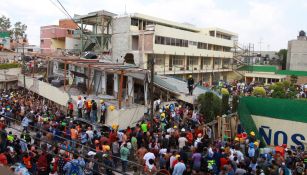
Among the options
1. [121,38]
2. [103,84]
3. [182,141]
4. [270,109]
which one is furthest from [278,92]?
[182,141]

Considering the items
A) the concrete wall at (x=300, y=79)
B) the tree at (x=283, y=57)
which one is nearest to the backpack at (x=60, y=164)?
the concrete wall at (x=300, y=79)

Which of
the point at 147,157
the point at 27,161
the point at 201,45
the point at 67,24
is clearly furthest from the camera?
the point at 67,24

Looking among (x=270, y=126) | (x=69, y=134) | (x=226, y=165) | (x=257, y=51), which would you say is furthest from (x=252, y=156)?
(x=257, y=51)

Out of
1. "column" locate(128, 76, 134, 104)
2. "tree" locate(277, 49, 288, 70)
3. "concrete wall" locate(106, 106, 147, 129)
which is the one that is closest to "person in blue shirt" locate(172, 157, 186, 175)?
"concrete wall" locate(106, 106, 147, 129)

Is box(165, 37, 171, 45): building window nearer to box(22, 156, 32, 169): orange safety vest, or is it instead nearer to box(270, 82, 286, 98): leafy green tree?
box(270, 82, 286, 98): leafy green tree

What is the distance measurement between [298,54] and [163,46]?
33.2 meters

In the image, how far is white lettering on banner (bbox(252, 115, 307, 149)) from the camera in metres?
15.3

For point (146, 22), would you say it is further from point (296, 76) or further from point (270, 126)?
point (296, 76)

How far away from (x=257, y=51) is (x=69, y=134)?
8140cm

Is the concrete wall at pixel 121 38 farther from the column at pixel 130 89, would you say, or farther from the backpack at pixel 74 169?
the backpack at pixel 74 169

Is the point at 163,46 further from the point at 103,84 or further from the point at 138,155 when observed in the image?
the point at 138,155

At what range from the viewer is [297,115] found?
1538 cm

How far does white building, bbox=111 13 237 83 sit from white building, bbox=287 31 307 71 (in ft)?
56.0

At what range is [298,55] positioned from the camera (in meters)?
54.4
